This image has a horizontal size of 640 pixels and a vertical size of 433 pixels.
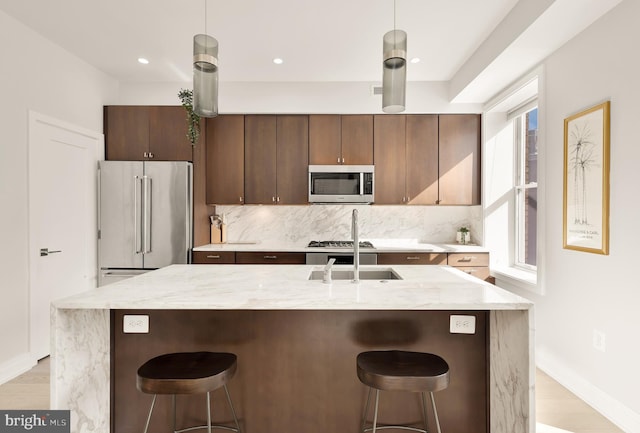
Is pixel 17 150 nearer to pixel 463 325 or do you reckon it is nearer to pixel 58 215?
pixel 58 215

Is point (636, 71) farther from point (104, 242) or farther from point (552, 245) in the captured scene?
point (104, 242)

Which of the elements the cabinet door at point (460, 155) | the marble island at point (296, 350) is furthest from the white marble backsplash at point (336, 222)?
the marble island at point (296, 350)

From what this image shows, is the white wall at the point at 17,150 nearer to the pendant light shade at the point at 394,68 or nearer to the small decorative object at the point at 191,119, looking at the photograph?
the small decorative object at the point at 191,119

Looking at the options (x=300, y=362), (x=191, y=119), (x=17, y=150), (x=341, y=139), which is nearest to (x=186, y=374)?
Answer: (x=300, y=362)

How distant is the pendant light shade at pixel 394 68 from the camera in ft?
5.58

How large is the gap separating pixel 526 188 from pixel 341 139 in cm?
202

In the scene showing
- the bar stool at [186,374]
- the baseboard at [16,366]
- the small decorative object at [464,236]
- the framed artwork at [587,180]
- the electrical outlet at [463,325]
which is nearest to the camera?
the bar stool at [186,374]

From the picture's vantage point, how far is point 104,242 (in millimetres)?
3832

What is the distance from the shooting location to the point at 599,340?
2.42 m

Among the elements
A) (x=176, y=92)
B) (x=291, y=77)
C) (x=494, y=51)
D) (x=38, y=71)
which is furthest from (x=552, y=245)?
(x=38, y=71)

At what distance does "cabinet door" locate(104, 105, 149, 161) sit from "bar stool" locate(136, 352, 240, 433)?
2.96m

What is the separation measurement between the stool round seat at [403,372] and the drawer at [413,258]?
225 cm

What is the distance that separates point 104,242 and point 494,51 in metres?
4.10

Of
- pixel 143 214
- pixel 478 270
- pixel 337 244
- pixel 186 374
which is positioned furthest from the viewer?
pixel 337 244
